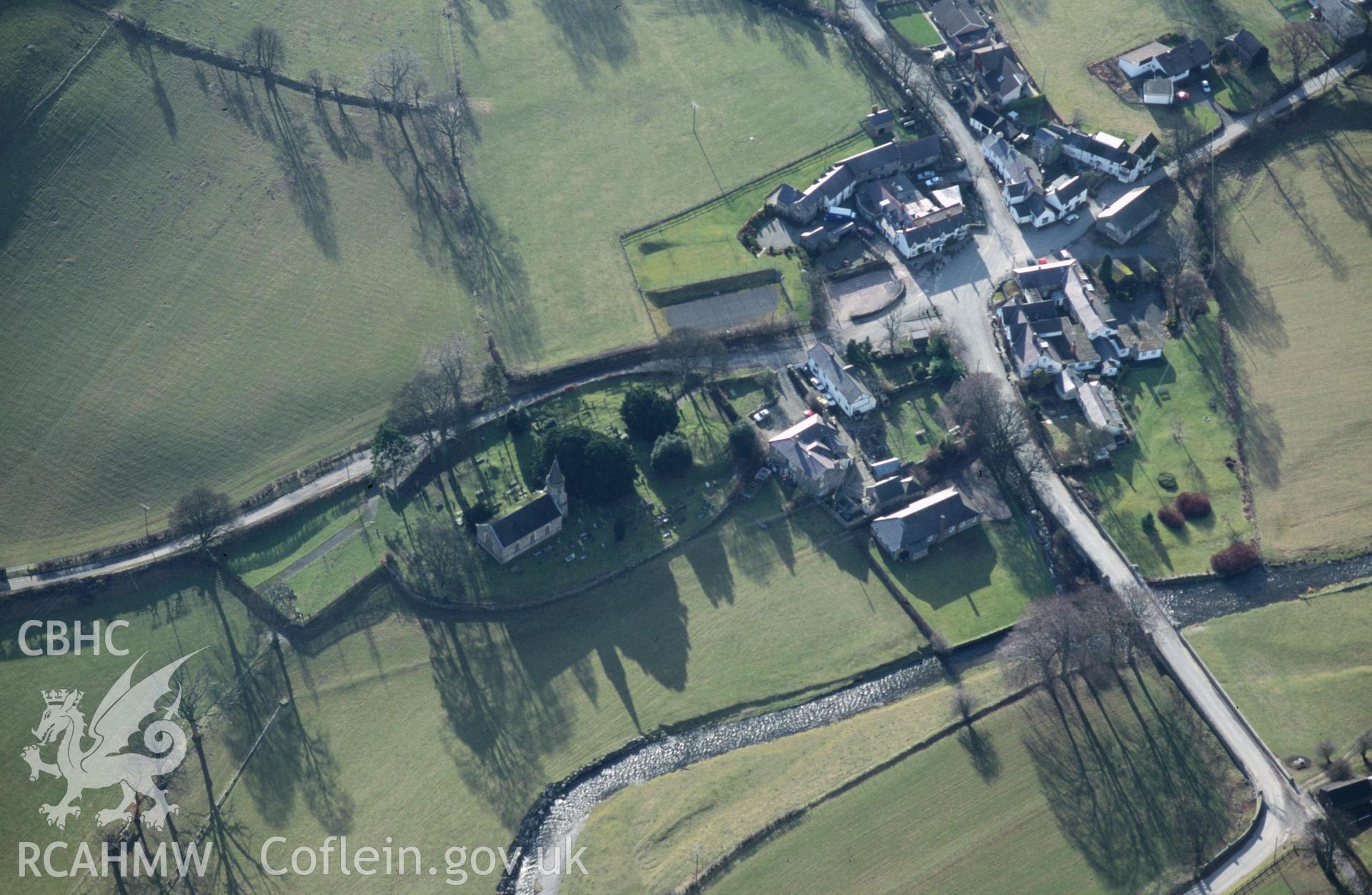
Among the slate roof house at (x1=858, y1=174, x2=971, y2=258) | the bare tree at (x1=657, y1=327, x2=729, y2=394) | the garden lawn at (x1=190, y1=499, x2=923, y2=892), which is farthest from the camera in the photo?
the slate roof house at (x1=858, y1=174, x2=971, y2=258)

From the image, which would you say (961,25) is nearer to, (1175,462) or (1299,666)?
(1175,462)

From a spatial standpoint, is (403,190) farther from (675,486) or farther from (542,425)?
(675,486)

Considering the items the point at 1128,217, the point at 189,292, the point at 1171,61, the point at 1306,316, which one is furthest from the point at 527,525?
the point at 1171,61

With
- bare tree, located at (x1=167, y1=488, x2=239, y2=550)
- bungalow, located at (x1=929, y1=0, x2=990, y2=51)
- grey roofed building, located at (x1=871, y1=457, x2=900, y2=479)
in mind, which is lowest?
grey roofed building, located at (x1=871, y1=457, x2=900, y2=479)

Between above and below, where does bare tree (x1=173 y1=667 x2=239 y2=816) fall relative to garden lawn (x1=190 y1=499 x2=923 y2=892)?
above

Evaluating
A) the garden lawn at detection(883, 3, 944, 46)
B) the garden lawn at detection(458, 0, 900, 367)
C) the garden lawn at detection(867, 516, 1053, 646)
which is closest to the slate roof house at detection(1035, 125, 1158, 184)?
the garden lawn at detection(883, 3, 944, 46)

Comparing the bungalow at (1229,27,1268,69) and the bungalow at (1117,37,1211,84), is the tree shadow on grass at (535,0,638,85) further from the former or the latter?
the bungalow at (1229,27,1268,69)

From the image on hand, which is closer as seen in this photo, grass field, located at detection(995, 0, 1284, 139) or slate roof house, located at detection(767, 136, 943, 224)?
slate roof house, located at detection(767, 136, 943, 224)
